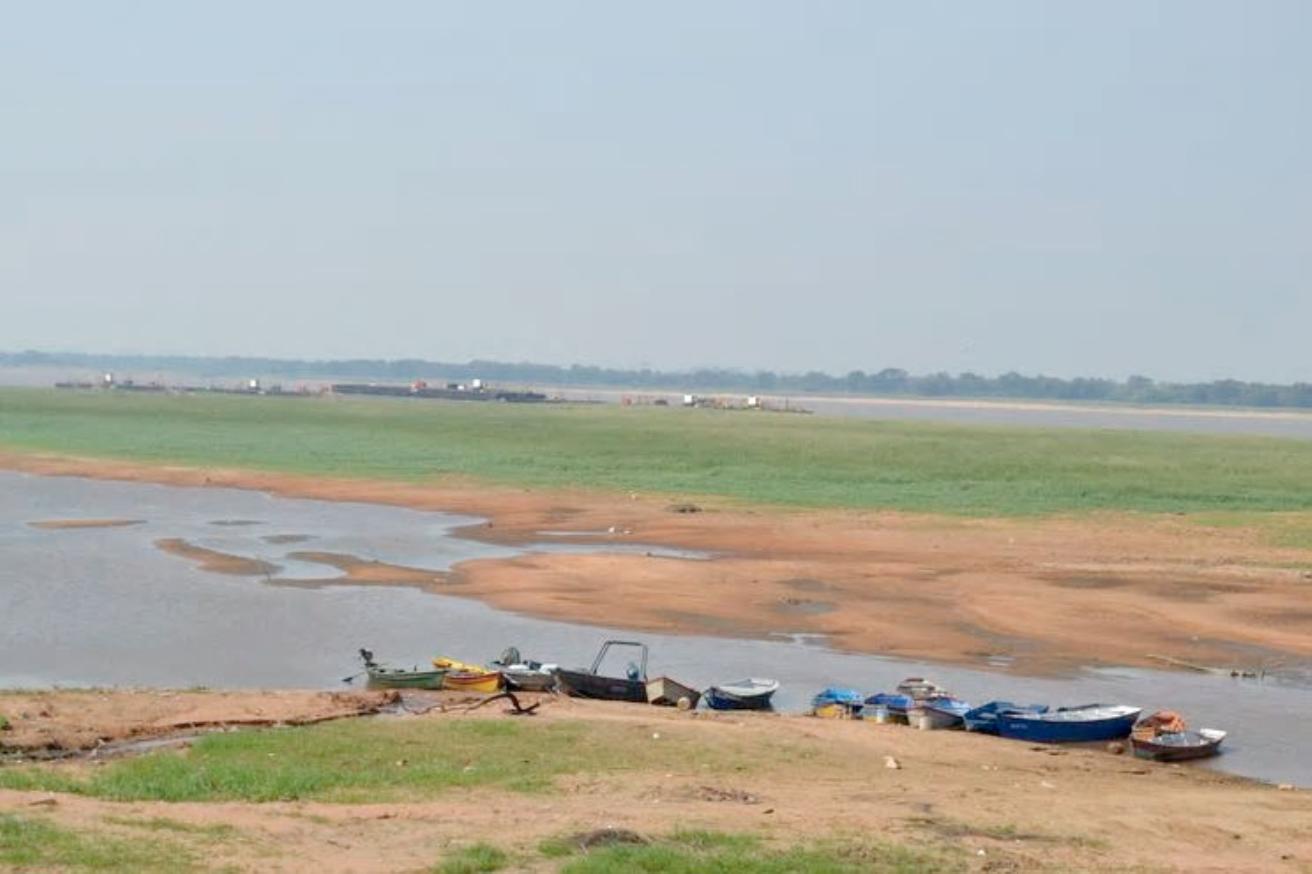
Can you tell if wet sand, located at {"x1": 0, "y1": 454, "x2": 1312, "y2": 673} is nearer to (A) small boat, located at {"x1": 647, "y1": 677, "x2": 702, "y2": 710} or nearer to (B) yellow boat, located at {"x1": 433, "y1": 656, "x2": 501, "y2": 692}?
(A) small boat, located at {"x1": 647, "y1": 677, "x2": 702, "y2": 710}

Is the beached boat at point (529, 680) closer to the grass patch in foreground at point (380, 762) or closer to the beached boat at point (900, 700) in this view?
the grass patch in foreground at point (380, 762)

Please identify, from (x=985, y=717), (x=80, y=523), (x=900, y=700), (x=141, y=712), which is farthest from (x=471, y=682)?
(x=80, y=523)

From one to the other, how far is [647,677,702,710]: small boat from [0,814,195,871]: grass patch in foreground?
11641 mm

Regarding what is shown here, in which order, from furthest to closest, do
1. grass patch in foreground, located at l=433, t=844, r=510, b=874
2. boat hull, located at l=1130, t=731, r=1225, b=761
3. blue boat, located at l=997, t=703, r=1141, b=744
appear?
blue boat, located at l=997, t=703, r=1141, b=744
boat hull, located at l=1130, t=731, r=1225, b=761
grass patch in foreground, located at l=433, t=844, r=510, b=874

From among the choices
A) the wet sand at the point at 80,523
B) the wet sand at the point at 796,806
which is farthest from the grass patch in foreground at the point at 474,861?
the wet sand at the point at 80,523

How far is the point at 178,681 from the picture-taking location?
26062 millimetres

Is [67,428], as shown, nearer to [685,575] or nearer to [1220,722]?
[685,575]

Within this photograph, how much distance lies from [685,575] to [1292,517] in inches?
978

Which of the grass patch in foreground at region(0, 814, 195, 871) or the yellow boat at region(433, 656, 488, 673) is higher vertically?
the grass patch in foreground at region(0, 814, 195, 871)

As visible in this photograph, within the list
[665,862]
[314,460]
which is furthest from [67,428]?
[665,862]

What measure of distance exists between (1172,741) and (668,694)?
699 centimetres

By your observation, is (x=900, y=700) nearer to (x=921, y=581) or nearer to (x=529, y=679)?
(x=529, y=679)

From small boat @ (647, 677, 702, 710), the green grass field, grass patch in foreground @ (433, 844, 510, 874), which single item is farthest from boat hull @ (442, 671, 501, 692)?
the green grass field

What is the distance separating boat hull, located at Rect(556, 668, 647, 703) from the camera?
24.5 meters
